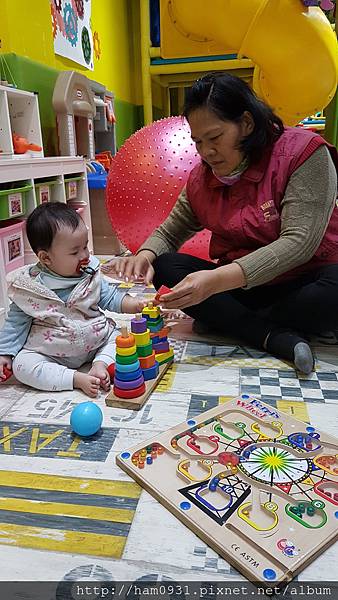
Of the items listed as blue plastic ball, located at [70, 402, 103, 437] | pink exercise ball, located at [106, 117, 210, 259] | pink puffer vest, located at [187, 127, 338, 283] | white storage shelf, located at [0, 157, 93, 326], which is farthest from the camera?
pink exercise ball, located at [106, 117, 210, 259]

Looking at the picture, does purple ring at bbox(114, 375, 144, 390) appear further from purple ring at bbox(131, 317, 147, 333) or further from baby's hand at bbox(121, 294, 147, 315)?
baby's hand at bbox(121, 294, 147, 315)

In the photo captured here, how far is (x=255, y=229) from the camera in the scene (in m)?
1.03

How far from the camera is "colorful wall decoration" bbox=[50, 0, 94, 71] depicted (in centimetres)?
215

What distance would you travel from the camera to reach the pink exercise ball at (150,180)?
1.54 meters

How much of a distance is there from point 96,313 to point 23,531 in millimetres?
500

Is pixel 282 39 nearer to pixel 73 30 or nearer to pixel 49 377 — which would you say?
pixel 73 30

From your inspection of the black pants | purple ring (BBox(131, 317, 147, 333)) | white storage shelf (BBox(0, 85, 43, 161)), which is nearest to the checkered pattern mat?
the black pants

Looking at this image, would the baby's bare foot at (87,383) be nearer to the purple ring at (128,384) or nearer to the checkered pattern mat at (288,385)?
the purple ring at (128,384)

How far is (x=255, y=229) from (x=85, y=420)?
0.54 m

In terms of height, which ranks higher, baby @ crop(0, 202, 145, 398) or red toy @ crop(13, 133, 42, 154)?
red toy @ crop(13, 133, 42, 154)

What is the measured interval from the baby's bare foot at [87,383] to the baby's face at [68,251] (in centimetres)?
→ 20

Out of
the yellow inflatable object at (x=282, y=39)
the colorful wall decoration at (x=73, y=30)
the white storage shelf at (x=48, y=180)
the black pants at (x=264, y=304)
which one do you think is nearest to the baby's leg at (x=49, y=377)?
the black pants at (x=264, y=304)

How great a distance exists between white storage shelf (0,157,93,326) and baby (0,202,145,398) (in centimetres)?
43

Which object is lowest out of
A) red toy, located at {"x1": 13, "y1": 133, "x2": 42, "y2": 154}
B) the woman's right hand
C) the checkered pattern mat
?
the checkered pattern mat
